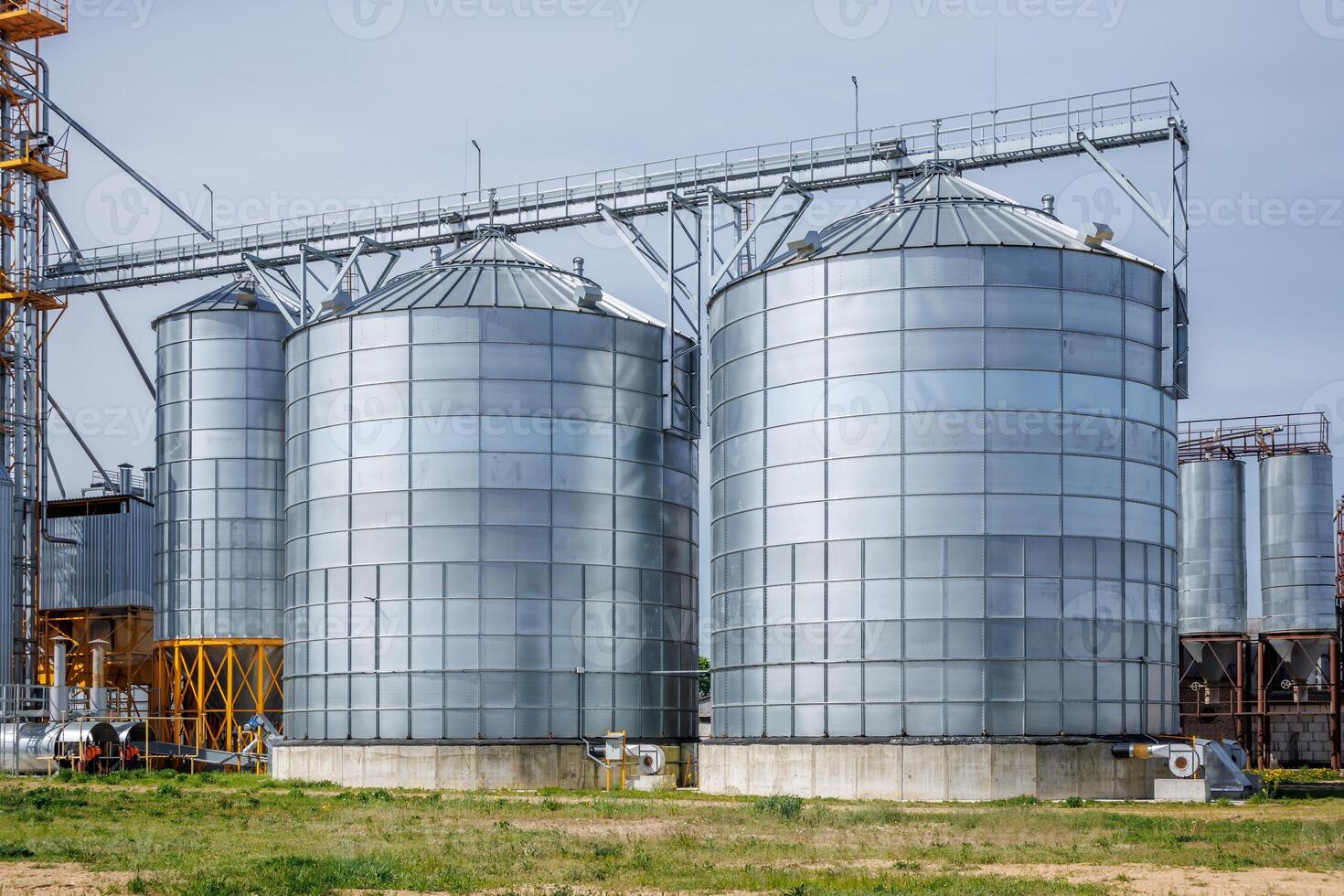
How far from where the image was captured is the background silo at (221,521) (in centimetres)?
7412

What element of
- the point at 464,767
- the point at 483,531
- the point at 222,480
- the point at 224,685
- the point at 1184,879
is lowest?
the point at 464,767

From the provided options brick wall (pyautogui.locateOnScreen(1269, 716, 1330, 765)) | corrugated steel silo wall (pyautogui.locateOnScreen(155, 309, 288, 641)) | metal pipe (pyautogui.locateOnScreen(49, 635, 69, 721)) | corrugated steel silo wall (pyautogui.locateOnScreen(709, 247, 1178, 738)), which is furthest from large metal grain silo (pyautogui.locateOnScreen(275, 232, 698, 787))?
brick wall (pyautogui.locateOnScreen(1269, 716, 1330, 765))

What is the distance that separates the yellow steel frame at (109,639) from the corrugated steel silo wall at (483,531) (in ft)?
77.4

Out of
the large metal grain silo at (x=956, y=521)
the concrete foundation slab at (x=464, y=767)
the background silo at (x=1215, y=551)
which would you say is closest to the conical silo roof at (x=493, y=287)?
the large metal grain silo at (x=956, y=521)

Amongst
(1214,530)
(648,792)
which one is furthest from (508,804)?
(1214,530)

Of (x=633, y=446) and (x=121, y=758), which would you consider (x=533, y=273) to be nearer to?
(x=633, y=446)

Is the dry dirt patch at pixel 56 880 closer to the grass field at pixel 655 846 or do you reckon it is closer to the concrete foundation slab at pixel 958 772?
the grass field at pixel 655 846

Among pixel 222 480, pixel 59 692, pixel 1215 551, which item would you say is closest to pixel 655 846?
pixel 59 692

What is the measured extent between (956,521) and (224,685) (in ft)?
123

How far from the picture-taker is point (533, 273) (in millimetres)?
65000

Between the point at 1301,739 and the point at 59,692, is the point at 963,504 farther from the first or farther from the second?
the point at 1301,739

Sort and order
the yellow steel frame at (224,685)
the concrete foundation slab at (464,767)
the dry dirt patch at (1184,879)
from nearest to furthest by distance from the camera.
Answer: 1. the dry dirt patch at (1184,879)
2. the concrete foundation slab at (464,767)
3. the yellow steel frame at (224,685)

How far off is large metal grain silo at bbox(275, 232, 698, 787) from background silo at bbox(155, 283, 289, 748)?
34.6 ft

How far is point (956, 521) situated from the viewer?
50.8m
